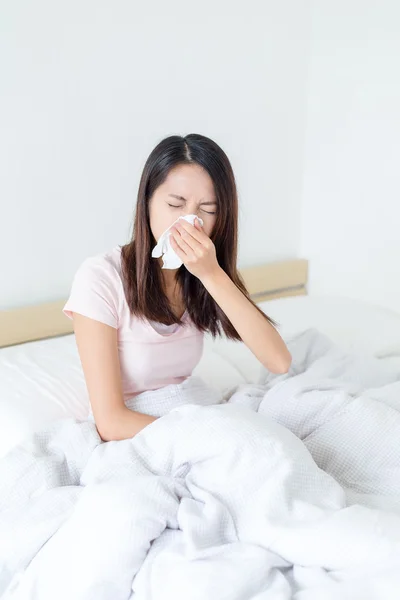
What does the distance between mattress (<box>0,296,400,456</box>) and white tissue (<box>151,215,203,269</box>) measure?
1.33ft

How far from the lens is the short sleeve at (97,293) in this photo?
139cm

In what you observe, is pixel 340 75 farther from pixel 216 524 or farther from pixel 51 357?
pixel 216 524

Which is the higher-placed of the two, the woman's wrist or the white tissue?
the white tissue

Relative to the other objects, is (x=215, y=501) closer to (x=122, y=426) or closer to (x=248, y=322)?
(x=122, y=426)

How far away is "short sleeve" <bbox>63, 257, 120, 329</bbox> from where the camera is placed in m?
1.39

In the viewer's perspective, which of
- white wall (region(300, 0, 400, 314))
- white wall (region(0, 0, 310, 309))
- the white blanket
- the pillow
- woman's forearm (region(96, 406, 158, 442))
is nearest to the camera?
the white blanket

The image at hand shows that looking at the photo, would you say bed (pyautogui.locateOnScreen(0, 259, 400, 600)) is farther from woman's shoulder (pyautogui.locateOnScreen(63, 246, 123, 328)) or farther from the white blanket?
woman's shoulder (pyautogui.locateOnScreen(63, 246, 123, 328))

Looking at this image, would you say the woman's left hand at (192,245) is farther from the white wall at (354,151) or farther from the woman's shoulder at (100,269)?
the white wall at (354,151)

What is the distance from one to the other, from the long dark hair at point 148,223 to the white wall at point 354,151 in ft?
4.26

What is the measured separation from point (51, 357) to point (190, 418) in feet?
2.60

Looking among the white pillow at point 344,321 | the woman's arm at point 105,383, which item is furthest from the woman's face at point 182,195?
the white pillow at point 344,321

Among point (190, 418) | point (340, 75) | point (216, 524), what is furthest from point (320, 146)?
point (216, 524)

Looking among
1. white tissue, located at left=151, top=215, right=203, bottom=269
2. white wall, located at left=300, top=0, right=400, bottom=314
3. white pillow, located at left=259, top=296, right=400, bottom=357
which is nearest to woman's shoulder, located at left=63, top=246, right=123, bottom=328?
white tissue, located at left=151, top=215, right=203, bottom=269

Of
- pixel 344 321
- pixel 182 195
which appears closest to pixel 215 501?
pixel 182 195
